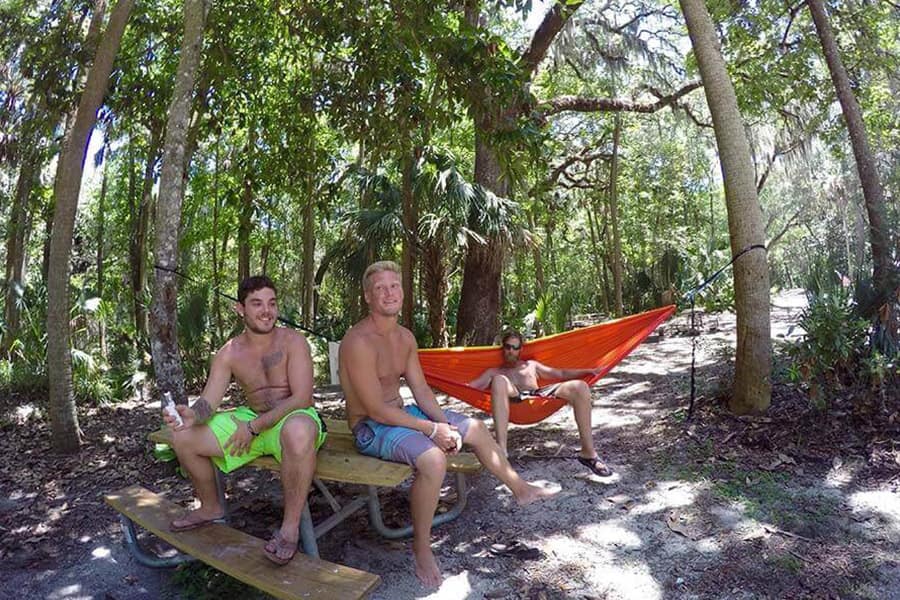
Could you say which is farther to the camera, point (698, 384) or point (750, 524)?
point (698, 384)

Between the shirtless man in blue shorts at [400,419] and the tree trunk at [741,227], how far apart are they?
1.81 meters

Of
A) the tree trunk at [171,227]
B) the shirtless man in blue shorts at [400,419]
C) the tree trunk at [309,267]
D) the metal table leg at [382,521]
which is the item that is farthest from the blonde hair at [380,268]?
the tree trunk at [309,267]

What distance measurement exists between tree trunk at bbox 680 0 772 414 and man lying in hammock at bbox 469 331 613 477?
0.98 m

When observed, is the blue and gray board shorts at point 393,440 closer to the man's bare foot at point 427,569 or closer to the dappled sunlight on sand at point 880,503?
the man's bare foot at point 427,569

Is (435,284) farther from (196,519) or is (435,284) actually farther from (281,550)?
(281,550)

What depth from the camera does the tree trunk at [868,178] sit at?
4156mm

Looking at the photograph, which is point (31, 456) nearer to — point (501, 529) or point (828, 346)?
point (501, 529)

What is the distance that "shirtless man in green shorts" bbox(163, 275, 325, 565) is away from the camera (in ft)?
8.66

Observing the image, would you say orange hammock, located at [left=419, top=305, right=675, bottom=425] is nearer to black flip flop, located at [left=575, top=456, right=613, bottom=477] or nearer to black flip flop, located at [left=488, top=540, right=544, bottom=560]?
black flip flop, located at [left=575, top=456, right=613, bottom=477]

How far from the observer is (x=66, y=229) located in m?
4.84

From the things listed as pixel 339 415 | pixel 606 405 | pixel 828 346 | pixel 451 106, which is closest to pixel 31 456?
pixel 339 415

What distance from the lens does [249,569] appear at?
7.85ft

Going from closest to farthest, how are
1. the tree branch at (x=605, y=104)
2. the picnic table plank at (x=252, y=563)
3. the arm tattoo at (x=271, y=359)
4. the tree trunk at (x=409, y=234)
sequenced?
1. the picnic table plank at (x=252, y=563)
2. the arm tattoo at (x=271, y=359)
3. the tree trunk at (x=409, y=234)
4. the tree branch at (x=605, y=104)

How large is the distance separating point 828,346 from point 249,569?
3452 millimetres
